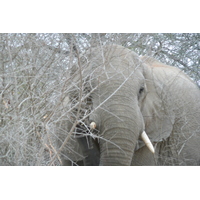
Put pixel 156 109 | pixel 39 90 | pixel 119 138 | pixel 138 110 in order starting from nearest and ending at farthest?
pixel 39 90, pixel 119 138, pixel 138 110, pixel 156 109

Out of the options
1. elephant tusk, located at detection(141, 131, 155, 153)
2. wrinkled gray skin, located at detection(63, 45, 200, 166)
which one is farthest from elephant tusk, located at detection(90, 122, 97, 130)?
elephant tusk, located at detection(141, 131, 155, 153)

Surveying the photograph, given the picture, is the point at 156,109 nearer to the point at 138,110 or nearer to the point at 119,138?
the point at 138,110

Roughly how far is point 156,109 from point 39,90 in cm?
121

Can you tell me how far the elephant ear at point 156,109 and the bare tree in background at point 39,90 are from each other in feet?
0.95

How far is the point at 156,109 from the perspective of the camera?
12.5 feet

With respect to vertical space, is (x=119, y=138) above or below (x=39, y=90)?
below

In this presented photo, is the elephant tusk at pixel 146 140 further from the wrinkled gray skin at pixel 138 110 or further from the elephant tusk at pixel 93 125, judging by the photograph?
the elephant tusk at pixel 93 125

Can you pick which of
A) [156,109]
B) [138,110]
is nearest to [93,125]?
[138,110]

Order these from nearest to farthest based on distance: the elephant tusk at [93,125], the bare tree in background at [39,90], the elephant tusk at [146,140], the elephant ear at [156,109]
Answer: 1. the bare tree in background at [39,90]
2. the elephant tusk at [93,125]
3. the elephant tusk at [146,140]
4. the elephant ear at [156,109]

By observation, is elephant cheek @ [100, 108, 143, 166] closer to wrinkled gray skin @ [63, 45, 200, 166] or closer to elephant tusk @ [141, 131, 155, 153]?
wrinkled gray skin @ [63, 45, 200, 166]

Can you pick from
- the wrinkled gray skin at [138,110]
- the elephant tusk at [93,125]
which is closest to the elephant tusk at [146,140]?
the wrinkled gray skin at [138,110]

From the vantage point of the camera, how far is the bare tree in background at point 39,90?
2725mm

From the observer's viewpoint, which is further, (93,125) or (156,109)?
(156,109)
